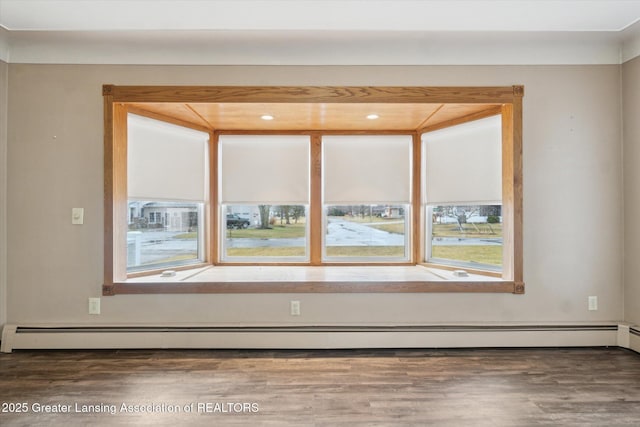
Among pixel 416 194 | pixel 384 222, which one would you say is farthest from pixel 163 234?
pixel 416 194

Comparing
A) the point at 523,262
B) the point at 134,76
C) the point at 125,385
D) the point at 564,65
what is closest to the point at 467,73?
the point at 564,65

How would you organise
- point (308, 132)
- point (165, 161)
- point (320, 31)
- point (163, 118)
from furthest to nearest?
point (308, 132), point (165, 161), point (163, 118), point (320, 31)

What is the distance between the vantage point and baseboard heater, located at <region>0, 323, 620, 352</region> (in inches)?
117

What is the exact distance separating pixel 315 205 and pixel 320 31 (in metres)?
1.79

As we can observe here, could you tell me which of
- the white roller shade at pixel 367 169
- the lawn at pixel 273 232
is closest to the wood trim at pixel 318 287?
the lawn at pixel 273 232

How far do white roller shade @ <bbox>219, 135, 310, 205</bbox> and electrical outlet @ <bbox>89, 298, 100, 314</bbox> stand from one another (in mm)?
1566

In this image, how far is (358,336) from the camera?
9.84 feet

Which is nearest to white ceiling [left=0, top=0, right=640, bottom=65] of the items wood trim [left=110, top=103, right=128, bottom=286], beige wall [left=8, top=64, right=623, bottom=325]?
beige wall [left=8, top=64, right=623, bottom=325]

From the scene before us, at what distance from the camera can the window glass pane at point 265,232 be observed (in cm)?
404

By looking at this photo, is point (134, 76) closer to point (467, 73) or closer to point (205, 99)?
point (205, 99)

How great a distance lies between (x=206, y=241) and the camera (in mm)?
3953

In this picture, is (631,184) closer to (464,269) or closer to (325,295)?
(464,269)

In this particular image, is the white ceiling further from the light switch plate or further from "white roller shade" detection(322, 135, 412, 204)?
the light switch plate

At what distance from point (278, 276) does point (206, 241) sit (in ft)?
3.65
